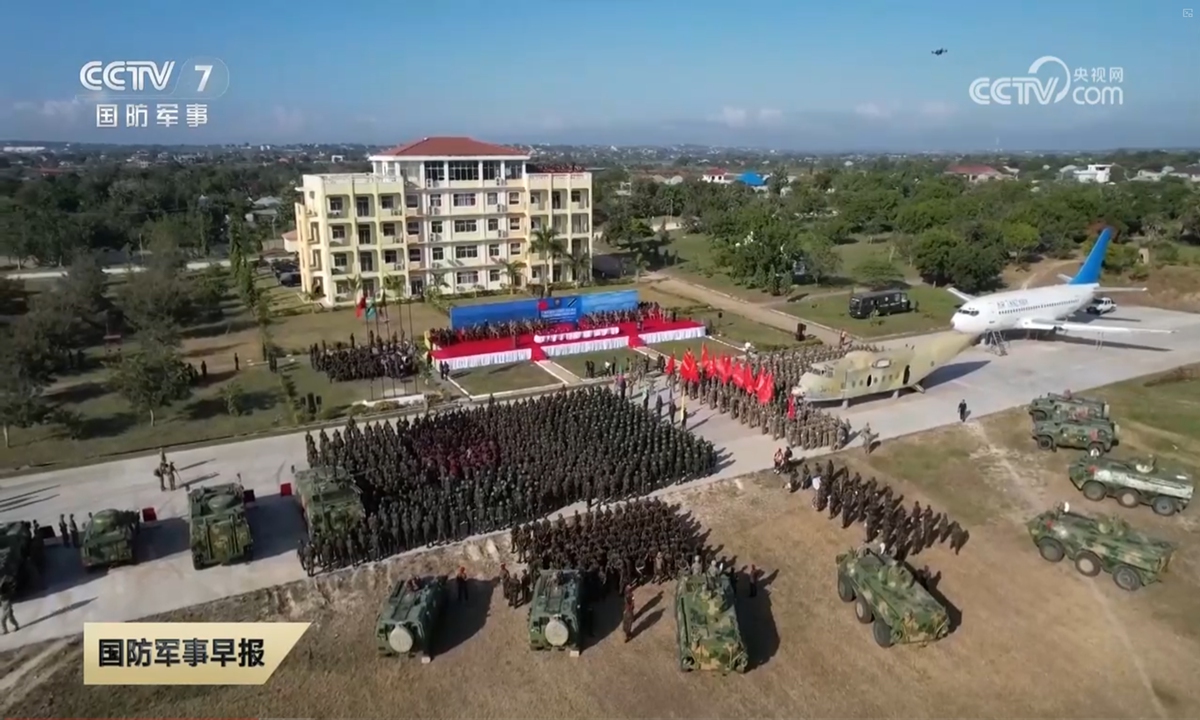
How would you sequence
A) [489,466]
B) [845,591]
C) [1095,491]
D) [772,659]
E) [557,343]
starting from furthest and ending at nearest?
1. [557,343]
2. [489,466]
3. [1095,491]
4. [845,591]
5. [772,659]

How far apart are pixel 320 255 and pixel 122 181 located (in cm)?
6539

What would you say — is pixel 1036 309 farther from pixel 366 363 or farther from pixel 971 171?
pixel 971 171

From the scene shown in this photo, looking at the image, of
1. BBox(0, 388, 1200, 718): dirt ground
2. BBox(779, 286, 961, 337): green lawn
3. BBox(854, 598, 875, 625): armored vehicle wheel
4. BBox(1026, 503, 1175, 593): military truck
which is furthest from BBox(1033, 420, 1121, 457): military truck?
BBox(779, 286, 961, 337): green lawn

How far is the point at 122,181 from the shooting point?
92.9 metres

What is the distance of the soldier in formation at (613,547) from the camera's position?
15578 millimetres

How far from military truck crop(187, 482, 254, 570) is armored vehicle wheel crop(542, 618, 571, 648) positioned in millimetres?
7277

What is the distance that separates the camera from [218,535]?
1627cm

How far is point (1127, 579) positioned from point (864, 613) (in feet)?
19.3

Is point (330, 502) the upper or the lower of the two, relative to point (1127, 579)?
upper

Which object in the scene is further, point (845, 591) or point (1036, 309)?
point (1036, 309)

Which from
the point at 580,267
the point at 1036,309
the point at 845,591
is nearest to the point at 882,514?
the point at 845,591

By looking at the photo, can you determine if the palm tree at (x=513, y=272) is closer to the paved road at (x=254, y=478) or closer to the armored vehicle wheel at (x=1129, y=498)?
the paved road at (x=254, y=478)

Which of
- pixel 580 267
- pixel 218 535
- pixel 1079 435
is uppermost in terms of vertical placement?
pixel 580 267

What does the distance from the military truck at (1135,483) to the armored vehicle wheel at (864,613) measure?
361 inches
